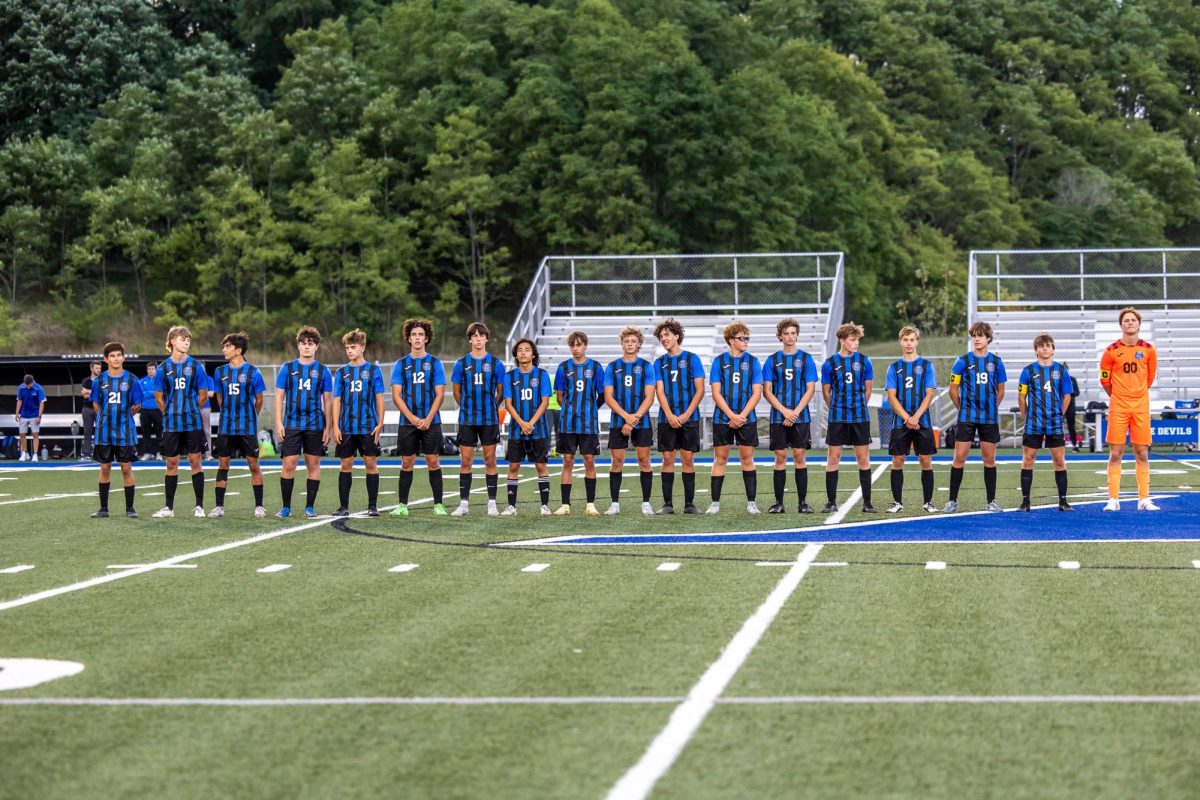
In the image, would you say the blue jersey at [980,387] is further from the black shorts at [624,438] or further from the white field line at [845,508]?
the black shorts at [624,438]

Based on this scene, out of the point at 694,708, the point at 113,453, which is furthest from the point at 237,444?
the point at 694,708

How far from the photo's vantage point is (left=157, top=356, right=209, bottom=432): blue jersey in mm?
16953

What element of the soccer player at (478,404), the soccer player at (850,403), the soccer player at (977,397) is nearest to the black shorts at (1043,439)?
the soccer player at (977,397)

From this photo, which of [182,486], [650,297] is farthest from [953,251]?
[182,486]

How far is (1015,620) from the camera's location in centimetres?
934

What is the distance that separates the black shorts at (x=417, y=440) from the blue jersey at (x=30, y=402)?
1901 cm

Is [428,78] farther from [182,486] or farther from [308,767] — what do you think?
[308,767]

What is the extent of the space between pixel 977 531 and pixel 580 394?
4.15 meters

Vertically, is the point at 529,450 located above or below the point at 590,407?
below

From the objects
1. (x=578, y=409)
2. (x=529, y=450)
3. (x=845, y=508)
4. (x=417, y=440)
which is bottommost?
(x=845, y=508)

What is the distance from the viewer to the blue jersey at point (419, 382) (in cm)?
1677

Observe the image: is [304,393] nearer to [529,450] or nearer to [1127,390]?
[529,450]

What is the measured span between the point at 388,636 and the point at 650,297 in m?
29.9

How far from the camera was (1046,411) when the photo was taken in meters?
17.0
